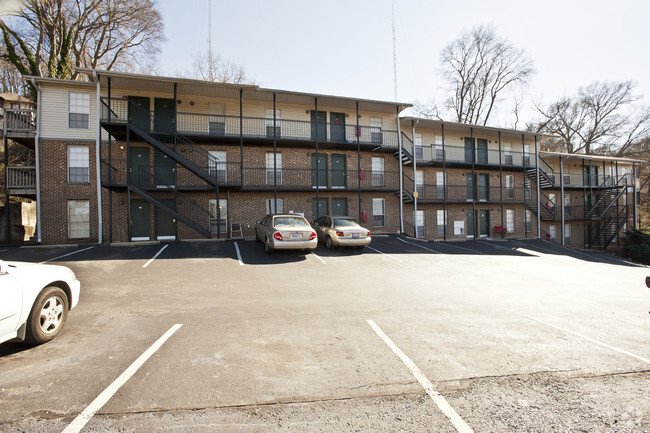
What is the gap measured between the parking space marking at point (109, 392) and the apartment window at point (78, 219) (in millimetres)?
14191

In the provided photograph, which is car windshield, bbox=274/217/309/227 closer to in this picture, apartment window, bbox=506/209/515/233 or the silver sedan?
the silver sedan

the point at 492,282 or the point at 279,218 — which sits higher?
the point at 279,218

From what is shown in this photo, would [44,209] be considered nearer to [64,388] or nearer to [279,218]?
[279,218]

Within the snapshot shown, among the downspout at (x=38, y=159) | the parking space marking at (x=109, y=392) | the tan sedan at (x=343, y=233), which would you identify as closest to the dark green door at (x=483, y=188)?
the tan sedan at (x=343, y=233)

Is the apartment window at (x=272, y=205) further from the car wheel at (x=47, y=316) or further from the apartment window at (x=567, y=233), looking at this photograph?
the apartment window at (x=567, y=233)

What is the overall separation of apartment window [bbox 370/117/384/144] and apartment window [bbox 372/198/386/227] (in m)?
3.73

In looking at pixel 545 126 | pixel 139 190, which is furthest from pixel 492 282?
pixel 545 126

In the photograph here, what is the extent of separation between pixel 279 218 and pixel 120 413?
342 inches

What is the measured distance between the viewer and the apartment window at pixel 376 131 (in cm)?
1867

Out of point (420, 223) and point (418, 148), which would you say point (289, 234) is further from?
point (418, 148)

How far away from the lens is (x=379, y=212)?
18.6 meters

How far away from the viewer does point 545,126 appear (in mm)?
35594

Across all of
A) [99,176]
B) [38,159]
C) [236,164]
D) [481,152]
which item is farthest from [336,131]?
[38,159]

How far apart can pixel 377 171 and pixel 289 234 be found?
9785mm
